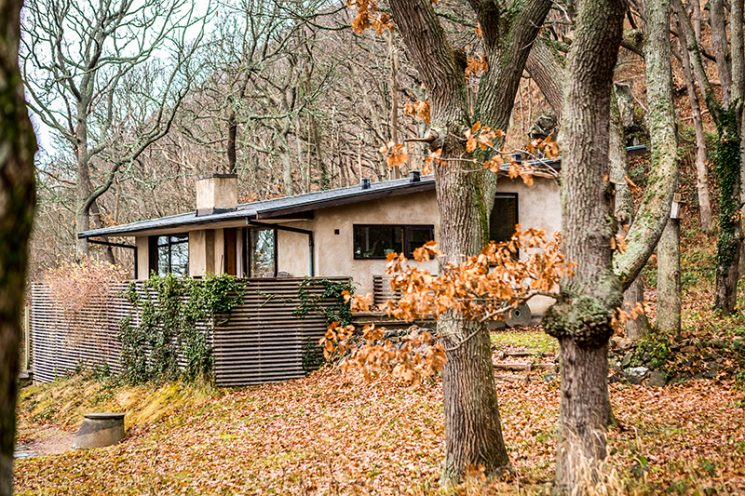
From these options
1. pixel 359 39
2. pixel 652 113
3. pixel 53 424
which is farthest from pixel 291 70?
Answer: pixel 652 113

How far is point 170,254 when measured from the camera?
2480 cm

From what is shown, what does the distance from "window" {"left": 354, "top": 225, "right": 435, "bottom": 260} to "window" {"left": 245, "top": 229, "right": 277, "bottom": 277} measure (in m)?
2.86

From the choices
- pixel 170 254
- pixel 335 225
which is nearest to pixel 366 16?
pixel 335 225

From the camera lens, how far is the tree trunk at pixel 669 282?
1280 centimetres

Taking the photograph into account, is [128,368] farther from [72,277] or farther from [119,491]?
[119,491]

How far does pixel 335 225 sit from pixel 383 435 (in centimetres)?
873

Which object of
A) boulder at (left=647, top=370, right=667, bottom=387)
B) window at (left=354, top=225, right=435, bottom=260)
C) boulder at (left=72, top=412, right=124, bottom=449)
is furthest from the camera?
window at (left=354, top=225, right=435, bottom=260)

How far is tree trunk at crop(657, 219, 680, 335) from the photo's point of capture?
12.8 m

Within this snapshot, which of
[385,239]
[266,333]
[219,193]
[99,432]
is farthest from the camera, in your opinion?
[219,193]

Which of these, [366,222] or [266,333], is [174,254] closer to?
[366,222]

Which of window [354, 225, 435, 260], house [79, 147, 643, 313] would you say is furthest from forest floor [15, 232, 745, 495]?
window [354, 225, 435, 260]

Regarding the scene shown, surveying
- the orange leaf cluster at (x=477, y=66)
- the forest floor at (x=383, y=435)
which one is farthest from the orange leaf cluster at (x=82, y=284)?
the orange leaf cluster at (x=477, y=66)

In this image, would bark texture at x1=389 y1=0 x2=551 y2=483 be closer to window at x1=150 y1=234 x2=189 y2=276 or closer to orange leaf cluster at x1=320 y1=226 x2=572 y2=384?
orange leaf cluster at x1=320 y1=226 x2=572 y2=384

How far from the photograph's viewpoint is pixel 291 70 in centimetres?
3164
